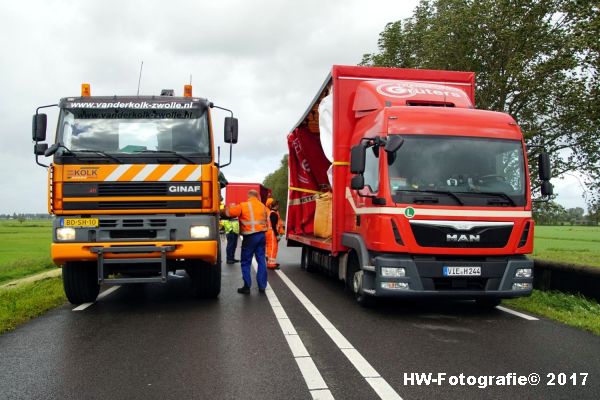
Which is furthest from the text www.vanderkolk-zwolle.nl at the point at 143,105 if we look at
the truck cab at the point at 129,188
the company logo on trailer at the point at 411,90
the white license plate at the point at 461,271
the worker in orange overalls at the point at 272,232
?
the worker in orange overalls at the point at 272,232

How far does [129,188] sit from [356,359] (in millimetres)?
4140

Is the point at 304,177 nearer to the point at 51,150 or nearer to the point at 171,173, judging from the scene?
the point at 171,173

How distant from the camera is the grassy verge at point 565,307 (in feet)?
23.2

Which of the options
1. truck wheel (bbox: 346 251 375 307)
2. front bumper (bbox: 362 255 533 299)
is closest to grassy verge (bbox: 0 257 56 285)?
truck wheel (bbox: 346 251 375 307)

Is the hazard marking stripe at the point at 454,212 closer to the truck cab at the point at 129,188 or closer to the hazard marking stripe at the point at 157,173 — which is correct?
the truck cab at the point at 129,188

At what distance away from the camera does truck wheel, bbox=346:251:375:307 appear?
8016 mm

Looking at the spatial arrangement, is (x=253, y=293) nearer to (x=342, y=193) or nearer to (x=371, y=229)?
(x=342, y=193)

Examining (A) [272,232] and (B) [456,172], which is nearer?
(B) [456,172]

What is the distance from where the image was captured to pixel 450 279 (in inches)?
287

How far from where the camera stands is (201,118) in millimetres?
8289

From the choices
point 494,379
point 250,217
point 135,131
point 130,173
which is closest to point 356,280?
point 250,217

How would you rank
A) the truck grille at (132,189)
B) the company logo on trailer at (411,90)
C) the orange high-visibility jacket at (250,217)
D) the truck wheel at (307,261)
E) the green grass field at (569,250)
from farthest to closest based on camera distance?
1. the green grass field at (569,250)
2. the truck wheel at (307,261)
3. the orange high-visibility jacket at (250,217)
4. the company logo on trailer at (411,90)
5. the truck grille at (132,189)

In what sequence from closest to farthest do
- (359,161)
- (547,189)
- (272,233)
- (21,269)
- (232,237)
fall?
1. (359,161)
2. (547,189)
3. (272,233)
4. (21,269)
5. (232,237)

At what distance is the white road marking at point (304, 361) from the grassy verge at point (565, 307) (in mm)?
3513
